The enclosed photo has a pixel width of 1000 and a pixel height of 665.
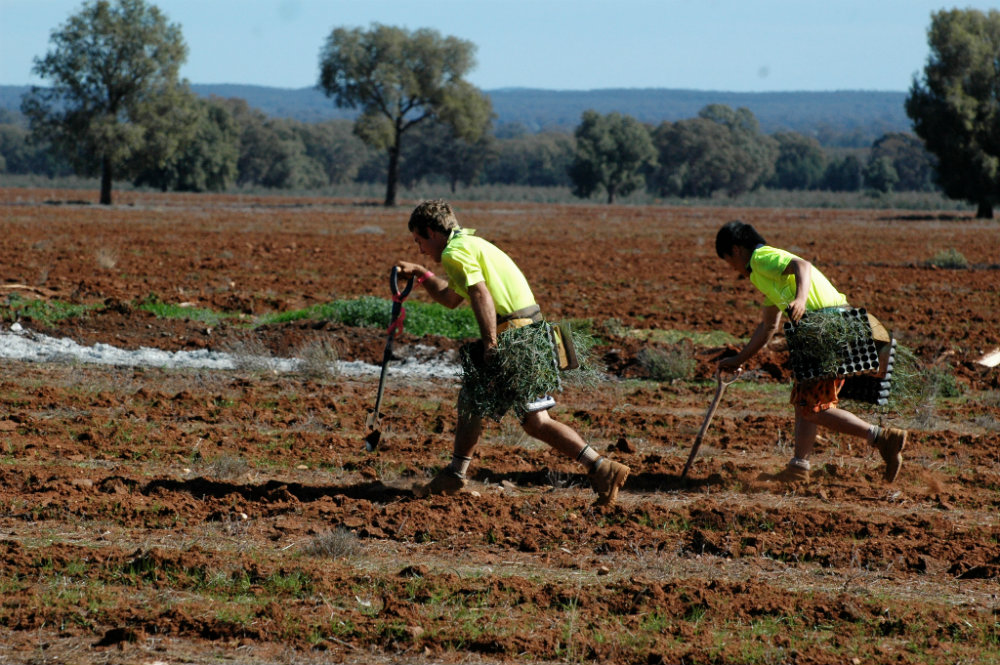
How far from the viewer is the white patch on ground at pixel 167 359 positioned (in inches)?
445

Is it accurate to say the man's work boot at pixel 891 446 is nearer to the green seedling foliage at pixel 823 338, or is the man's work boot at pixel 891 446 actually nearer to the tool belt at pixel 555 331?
the green seedling foliage at pixel 823 338

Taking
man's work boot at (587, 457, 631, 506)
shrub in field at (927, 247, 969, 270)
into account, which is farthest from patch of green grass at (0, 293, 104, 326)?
shrub in field at (927, 247, 969, 270)

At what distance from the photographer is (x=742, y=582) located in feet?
17.9

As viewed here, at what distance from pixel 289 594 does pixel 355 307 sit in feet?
27.2

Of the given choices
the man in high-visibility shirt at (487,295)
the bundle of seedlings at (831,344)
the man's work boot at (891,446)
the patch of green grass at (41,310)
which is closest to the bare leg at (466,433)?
the man in high-visibility shirt at (487,295)

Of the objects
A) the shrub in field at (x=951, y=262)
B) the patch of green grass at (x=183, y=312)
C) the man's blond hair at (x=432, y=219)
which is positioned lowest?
the patch of green grass at (x=183, y=312)

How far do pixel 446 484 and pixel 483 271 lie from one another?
1.40 meters

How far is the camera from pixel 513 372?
248 inches

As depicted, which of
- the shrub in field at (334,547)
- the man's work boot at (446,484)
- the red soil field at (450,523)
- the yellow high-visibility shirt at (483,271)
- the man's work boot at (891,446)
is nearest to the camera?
the red soil field at (450,523)

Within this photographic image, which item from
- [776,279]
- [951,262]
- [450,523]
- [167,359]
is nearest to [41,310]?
[167,359]

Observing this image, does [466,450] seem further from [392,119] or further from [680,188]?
[680,188]

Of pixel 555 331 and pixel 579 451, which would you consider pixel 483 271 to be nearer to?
pixel 555 331

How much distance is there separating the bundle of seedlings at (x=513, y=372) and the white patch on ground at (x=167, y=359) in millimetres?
4770

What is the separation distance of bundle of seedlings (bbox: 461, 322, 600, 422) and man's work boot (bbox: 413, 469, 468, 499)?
0.58 metres
